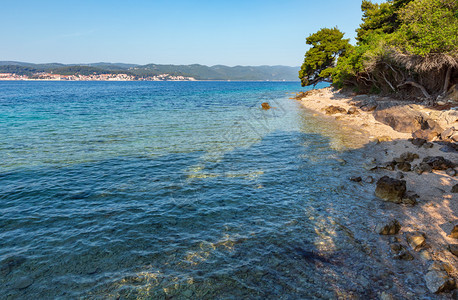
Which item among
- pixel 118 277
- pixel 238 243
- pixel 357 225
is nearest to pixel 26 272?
pixel 118 277

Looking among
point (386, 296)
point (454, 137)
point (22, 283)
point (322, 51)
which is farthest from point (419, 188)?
point (322, 51)

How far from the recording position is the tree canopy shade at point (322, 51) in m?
61.2

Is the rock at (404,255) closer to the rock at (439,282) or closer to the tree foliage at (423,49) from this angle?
the rock at (439,282)

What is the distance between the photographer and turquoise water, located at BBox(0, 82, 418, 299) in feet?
24.5

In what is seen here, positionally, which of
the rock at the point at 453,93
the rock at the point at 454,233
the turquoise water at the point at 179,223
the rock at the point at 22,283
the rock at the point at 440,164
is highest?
the rock at the point at 453,93

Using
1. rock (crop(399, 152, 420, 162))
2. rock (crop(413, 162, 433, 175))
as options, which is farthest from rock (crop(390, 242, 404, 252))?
rock (crop(399, 152, 420, 162))

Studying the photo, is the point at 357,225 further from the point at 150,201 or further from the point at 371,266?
the point at 150,201

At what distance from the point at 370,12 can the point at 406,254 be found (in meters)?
57.7

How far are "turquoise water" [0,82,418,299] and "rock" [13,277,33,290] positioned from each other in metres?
A: 0.03

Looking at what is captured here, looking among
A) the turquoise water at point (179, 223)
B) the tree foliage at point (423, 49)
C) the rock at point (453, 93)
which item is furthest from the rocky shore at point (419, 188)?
the tree foliage at point (423, 49)

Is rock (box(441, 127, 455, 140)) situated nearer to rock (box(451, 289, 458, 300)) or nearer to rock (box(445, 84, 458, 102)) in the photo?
rock (box(445, 84, 458, 102))

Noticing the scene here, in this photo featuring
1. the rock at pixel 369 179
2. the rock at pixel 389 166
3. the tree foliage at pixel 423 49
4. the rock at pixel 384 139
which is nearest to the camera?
the rock at pixel 369 179

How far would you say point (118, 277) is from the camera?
7.67m

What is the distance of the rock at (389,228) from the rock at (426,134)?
15720 millimetres
